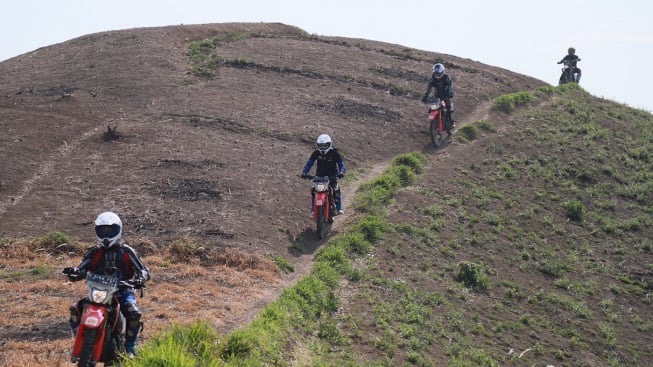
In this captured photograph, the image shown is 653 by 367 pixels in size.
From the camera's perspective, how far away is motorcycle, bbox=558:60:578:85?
37.7 meters

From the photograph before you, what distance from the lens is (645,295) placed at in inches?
719

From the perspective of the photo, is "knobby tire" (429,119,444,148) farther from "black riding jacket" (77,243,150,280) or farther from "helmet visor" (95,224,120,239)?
"helmet visor" (95,224,120,239)

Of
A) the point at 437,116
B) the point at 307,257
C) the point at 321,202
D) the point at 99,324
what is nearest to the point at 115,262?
the point at 99,324

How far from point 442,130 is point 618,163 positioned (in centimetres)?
713

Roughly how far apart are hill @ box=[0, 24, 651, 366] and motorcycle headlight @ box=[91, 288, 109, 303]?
184 cm

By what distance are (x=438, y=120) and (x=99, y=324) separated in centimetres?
1880

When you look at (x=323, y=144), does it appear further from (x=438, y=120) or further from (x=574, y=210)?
(x=574, y=210)

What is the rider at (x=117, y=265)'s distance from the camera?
8.73 metres

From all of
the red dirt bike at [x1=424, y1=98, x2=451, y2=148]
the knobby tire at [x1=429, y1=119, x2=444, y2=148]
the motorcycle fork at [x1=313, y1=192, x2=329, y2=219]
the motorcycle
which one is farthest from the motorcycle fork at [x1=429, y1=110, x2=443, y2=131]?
the motorcycle

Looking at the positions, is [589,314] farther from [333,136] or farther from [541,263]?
[333,136]

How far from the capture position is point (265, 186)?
1905cm

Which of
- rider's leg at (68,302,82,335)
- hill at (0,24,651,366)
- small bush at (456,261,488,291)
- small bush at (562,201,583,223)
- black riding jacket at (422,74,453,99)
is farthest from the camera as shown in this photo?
black riding jacket at (422,74,453,99)

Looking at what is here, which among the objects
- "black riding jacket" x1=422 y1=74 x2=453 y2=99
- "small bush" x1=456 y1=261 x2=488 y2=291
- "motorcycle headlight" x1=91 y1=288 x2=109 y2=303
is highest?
"black riding jacket" x1=422 y1=74 x2=453 y2=99

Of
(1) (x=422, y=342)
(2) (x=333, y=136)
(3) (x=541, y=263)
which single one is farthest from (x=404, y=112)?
(1) (x=422, y=342)
